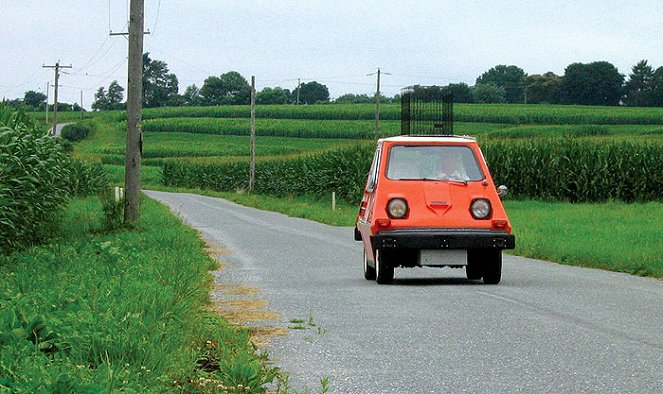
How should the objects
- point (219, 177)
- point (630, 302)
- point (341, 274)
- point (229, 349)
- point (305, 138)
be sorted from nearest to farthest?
point (229, 349)
point (630, 302)
point (341, 274)
point (219, 177)
point (305, 138)

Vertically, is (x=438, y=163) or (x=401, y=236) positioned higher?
(x=438, y=163)

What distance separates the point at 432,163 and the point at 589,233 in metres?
11.7

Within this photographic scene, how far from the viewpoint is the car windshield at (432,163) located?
15.2 meters

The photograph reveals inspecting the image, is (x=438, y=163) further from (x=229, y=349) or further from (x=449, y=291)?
(x=229, y=349)

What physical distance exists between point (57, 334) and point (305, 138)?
374 ft

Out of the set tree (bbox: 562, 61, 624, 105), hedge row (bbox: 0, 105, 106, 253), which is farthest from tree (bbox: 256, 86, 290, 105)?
hedge row (bbox: 0, 105, 106, 253)

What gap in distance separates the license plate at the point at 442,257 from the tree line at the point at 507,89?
97426 mm

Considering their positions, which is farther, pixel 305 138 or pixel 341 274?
pixel 305 138

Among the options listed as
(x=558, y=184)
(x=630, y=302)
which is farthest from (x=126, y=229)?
(x=558, y=184)

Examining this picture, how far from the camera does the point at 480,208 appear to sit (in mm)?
14711

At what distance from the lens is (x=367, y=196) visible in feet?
52.3

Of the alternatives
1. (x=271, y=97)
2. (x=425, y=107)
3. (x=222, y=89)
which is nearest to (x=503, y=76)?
(x=271, y=97)

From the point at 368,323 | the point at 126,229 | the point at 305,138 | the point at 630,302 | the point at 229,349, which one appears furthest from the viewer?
the point at 305,138

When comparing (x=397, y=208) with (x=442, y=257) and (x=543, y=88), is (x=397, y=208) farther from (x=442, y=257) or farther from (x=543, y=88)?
(x=543, y=88)
